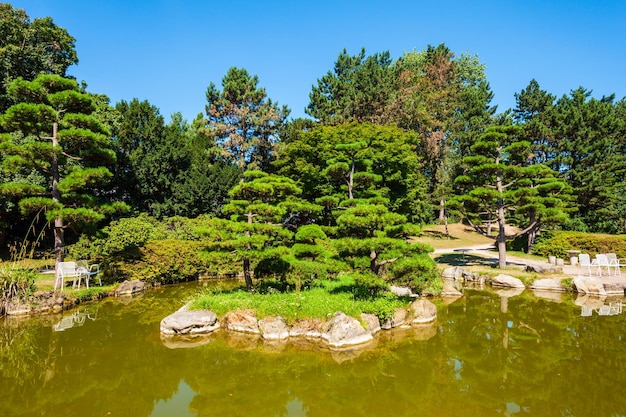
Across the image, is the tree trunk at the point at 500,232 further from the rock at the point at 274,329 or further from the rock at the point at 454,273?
the rock at the point at 274,329

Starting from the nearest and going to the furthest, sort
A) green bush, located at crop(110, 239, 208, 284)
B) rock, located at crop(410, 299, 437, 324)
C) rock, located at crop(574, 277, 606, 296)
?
rock, located at crop(410, 299, 437, 324) < rock, located at crop(574, 277, 606, 296) < green bush, located at crop(110, 239, 208, 284)

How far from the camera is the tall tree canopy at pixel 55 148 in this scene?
11.5 metres

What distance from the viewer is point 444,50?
31250 millimetres

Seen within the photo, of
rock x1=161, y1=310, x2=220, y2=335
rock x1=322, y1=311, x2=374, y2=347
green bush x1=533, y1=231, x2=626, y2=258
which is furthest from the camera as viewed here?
green bush x1=533, y1=231, x2=626, y2=258

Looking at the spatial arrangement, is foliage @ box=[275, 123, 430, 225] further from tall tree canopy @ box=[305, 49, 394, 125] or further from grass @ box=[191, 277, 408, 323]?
grass @ box=[191, 277, 408, 323]

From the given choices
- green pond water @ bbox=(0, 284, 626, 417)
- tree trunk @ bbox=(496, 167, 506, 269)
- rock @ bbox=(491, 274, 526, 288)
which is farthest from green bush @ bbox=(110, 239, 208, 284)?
tree trunk @ bbox=(496, 167, 506, 269)

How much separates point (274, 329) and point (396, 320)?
3049 millimetres

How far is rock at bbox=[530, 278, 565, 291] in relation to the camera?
1291 centimetres

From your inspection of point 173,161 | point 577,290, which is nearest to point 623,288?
point 577,290

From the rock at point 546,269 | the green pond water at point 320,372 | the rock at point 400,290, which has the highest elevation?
the rock at point 546,269

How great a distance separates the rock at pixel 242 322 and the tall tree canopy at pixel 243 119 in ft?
64.8

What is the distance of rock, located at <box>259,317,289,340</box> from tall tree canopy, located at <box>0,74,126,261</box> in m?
7.71

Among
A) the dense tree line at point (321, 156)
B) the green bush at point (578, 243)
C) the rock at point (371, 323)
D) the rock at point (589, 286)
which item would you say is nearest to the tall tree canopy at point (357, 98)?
the dense tree line at point (321, 156)

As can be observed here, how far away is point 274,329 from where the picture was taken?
802 centimetres
